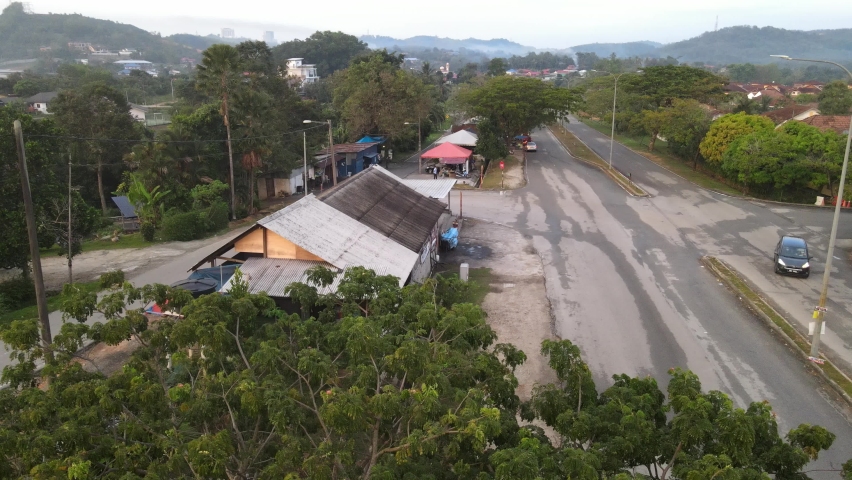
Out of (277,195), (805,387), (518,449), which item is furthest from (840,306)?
(277,195)

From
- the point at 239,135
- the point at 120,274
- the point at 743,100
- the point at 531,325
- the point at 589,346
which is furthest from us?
the point at 743,100

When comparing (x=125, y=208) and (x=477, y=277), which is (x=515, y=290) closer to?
(x=477, y=277)

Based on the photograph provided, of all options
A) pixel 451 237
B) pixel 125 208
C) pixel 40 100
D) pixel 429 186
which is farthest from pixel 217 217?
pixel 40 100

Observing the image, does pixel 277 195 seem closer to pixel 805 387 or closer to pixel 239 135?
pixel 239 135

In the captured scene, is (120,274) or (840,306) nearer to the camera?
(120,274)

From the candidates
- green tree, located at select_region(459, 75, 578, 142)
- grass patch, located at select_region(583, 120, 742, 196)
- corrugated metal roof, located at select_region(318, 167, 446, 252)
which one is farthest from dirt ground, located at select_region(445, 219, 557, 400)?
green tree, located at select_region(459, 75, 578, 142)

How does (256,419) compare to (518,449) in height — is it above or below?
below

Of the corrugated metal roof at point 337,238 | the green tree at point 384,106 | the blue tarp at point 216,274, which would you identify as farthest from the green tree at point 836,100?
the blue tarp at point 216,274

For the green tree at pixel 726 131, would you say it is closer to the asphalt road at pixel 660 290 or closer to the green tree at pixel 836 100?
the asphalt road at pixel 660 290
